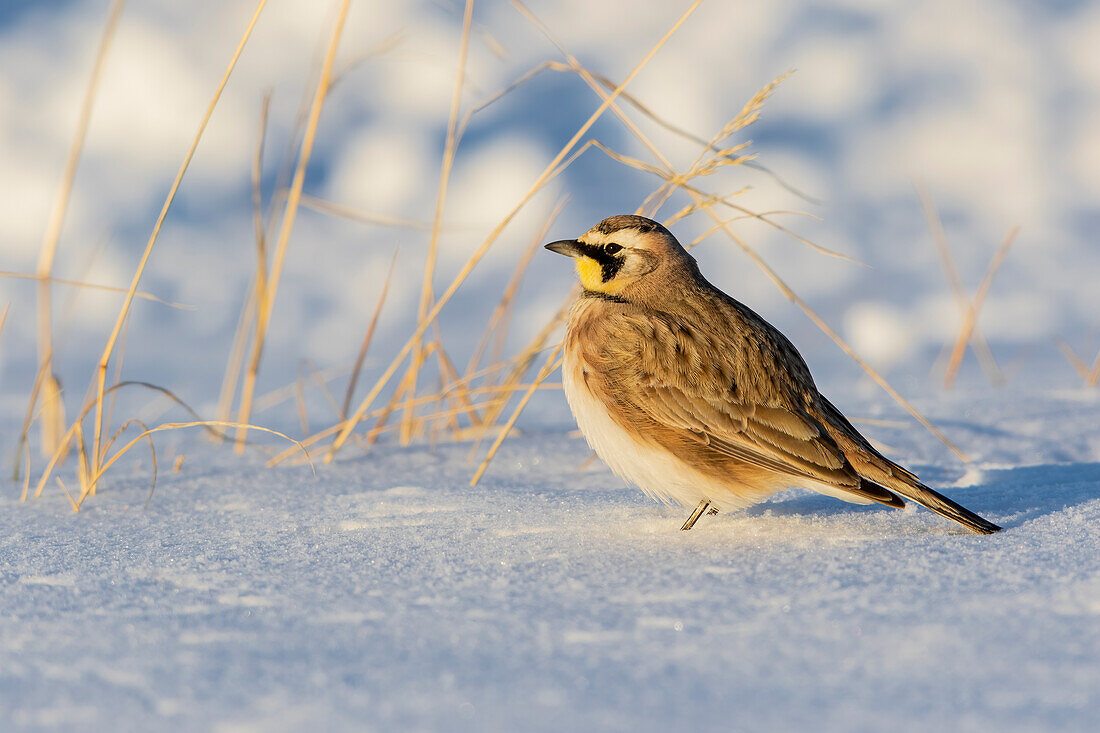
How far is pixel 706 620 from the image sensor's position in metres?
1.94

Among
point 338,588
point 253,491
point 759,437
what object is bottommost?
point 253,491

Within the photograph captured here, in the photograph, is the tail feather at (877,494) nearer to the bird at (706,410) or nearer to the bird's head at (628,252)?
the bird at (706,410)

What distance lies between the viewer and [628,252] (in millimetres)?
3219

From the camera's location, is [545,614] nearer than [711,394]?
Yes

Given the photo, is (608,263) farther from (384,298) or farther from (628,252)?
(384,298)

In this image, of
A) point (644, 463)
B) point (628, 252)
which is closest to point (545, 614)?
point (644, 463)

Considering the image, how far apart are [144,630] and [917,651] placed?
4.63 ft

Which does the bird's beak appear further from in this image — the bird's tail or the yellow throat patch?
the bird's tail

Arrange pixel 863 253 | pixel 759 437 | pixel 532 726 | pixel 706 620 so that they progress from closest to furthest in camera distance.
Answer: pixel 532 726
pixel 706 620
pixel 759 437
pixel 863 253

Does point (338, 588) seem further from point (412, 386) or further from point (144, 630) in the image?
point (412, 386)

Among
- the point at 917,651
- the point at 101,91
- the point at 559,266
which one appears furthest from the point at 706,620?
the point at 101,91

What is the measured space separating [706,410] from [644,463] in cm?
22

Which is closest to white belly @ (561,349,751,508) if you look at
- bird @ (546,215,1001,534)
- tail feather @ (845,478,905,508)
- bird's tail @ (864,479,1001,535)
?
bird @ (546,215,1001,534)

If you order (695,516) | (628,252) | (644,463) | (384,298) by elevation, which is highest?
(628,252)
